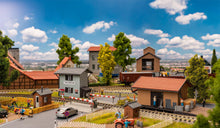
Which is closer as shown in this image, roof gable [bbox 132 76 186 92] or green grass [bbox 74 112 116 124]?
green grass [bbox 74 112 116 124]

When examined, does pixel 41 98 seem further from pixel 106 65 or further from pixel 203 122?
pixel 203 122

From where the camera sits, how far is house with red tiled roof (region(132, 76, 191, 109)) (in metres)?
24.8

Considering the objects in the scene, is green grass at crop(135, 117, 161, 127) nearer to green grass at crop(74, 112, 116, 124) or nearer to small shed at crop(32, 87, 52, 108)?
green grass at crop(74, 112, 116, 124)

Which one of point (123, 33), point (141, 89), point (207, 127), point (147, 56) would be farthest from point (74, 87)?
point (207, 127)

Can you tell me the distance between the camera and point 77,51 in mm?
60688

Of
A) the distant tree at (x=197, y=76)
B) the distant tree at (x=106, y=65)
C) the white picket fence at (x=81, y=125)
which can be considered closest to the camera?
the white picket fence at (x=81, y=125)

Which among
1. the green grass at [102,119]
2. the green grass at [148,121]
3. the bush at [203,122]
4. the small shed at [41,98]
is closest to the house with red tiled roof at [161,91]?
the green grass at [148,121]

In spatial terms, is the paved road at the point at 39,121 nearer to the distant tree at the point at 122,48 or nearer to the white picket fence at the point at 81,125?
the white picket fence at the point at 81,125

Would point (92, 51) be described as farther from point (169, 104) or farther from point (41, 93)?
point (169, 104)

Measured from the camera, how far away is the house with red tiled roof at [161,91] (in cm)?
2484

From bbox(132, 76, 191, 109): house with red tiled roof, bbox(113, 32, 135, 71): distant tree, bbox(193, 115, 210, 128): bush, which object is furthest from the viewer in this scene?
bbox(113, 32, 135, 71): distant tree

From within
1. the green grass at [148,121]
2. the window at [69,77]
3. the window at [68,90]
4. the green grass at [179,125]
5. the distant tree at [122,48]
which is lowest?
the green grass at [179,125]

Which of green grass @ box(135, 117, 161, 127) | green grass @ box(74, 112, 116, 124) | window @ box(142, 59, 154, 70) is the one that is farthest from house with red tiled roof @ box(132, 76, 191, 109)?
window @ box(142, 59, 154, 70)

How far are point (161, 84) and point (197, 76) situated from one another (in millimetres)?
8807
